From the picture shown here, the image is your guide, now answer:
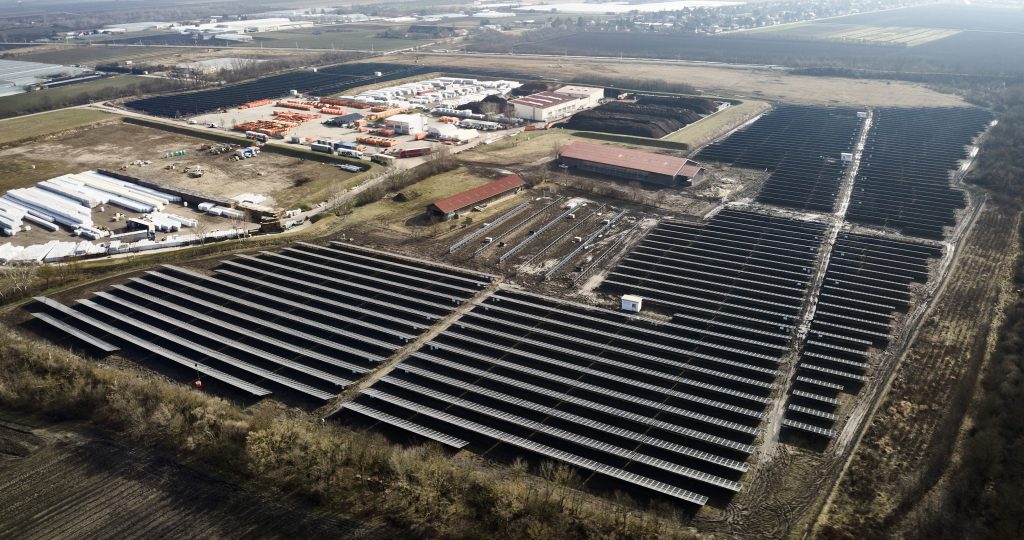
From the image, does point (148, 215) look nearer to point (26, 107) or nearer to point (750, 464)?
point (750, 464)

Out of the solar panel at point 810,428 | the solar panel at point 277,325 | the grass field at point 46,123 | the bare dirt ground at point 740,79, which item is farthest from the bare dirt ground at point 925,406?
the grass field at point 46,123

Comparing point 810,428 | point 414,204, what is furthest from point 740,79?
point 810,428

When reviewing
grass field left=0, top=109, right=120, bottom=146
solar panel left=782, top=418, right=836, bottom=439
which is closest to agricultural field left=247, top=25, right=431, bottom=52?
grass field left=0, top=109, right=120, bottom=146

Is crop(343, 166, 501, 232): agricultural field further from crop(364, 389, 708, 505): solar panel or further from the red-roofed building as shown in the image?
crop(364, 389, 708, 505): solar panel

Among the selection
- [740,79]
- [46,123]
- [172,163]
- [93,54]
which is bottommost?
[172,163]

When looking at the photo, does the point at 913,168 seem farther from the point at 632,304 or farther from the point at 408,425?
the point at 408,425

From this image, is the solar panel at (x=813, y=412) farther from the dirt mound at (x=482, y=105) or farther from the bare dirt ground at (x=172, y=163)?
Result: the dirt mound at (x=482, y=105)
